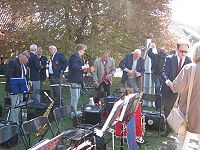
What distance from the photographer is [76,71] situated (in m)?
7.85

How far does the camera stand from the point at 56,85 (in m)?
8.55

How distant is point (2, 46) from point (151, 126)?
11069 millimetres

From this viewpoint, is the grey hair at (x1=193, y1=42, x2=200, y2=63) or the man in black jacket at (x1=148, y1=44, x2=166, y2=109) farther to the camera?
the man in black jacket at (x1=148, y1=44, x2=166, y2=109)

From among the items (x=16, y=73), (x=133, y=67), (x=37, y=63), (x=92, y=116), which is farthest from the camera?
(x=133, y=67)

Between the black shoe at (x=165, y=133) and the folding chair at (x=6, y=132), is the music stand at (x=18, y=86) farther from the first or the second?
the black shoe at (x=165, y=133)

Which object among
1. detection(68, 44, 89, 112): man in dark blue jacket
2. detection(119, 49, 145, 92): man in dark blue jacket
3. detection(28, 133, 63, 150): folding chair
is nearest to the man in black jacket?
detection(119, 49, 145, 92): man in dark blue jacket

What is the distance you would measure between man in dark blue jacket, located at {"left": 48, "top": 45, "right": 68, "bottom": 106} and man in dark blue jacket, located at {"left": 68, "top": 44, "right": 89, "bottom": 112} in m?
0.83

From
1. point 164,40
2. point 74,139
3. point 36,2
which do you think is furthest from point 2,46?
point 74,139

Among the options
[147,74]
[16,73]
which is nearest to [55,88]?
[16,73]

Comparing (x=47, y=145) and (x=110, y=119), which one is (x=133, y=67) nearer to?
(x=110, y=119)

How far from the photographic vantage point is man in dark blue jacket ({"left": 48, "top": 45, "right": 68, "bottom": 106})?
8609 millimetres

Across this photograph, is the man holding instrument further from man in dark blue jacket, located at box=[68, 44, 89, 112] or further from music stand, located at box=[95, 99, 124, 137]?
music stand, located at box=[95, 99, 124, 137]

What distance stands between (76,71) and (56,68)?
1053mm

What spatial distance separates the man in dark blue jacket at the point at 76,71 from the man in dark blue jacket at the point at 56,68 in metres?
0.83
